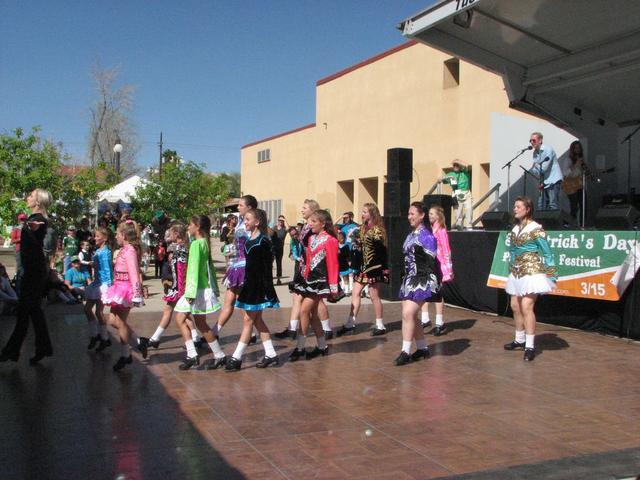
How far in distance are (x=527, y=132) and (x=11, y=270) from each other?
50.3ft

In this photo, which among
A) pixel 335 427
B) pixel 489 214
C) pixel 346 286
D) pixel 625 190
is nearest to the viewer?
pixel 335 427

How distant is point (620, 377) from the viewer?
714cm

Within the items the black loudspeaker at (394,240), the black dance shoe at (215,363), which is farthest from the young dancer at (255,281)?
the black loudspeaker at (394,240)

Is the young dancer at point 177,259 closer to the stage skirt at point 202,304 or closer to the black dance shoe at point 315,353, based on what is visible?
the stage skirt at point 202,304

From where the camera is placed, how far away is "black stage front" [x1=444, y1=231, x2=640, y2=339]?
31.2ft

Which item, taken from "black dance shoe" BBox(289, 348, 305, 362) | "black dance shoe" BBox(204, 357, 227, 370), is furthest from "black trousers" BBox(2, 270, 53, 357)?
"black dance shoe" BBox(289, 348, 305, 362)

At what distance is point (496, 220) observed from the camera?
1245 cm

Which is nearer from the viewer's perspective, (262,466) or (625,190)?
(262,466)

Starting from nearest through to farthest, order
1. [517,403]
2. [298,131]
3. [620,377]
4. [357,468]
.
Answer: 1. [357,468]
2. [517,403]
3. [620,377]
4. [298,131]

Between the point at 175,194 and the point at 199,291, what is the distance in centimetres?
1268

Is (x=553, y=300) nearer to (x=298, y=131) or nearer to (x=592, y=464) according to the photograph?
(x=592, y=464)

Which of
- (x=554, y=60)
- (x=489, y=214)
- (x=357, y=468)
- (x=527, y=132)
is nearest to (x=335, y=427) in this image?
(x=357, y=468)

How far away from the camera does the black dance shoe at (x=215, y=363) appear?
287 inches

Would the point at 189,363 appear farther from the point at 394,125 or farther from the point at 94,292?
the point at 394,125
